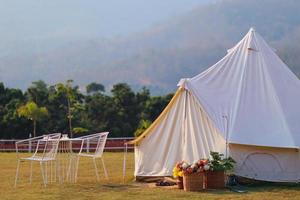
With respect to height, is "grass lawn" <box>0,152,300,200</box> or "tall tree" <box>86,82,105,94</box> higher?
"tall tree" <box>86,82,105,94</box>

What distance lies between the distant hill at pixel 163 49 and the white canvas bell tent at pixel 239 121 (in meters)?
93.2

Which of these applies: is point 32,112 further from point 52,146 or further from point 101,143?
point 52,146

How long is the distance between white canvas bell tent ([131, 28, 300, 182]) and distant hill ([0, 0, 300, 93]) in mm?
93240

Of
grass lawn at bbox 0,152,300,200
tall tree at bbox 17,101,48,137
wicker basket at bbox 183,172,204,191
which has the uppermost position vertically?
tall tree at bbox 17,101,48,137

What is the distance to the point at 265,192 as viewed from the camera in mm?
9102

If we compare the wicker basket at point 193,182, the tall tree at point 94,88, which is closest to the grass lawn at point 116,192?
the wicker basket at point 193,182

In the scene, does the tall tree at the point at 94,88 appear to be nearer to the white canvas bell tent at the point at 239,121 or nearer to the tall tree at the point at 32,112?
the tall tree at the point at 32,112

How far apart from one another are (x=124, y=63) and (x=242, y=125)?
125 metres

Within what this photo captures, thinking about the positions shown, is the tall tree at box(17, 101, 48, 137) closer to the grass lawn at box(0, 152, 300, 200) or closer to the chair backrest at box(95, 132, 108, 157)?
the grass lawn at box(0, 152, 300, 200)

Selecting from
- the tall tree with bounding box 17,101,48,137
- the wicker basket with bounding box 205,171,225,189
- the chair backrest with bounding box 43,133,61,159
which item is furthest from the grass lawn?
the tall tree with bounding box 17,101,48,137

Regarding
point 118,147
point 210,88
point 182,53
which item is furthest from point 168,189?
point 182,53

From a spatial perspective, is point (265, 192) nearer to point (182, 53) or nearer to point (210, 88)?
point (210, 88)

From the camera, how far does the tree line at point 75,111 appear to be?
3120 centimetres

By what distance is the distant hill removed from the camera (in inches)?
4825
